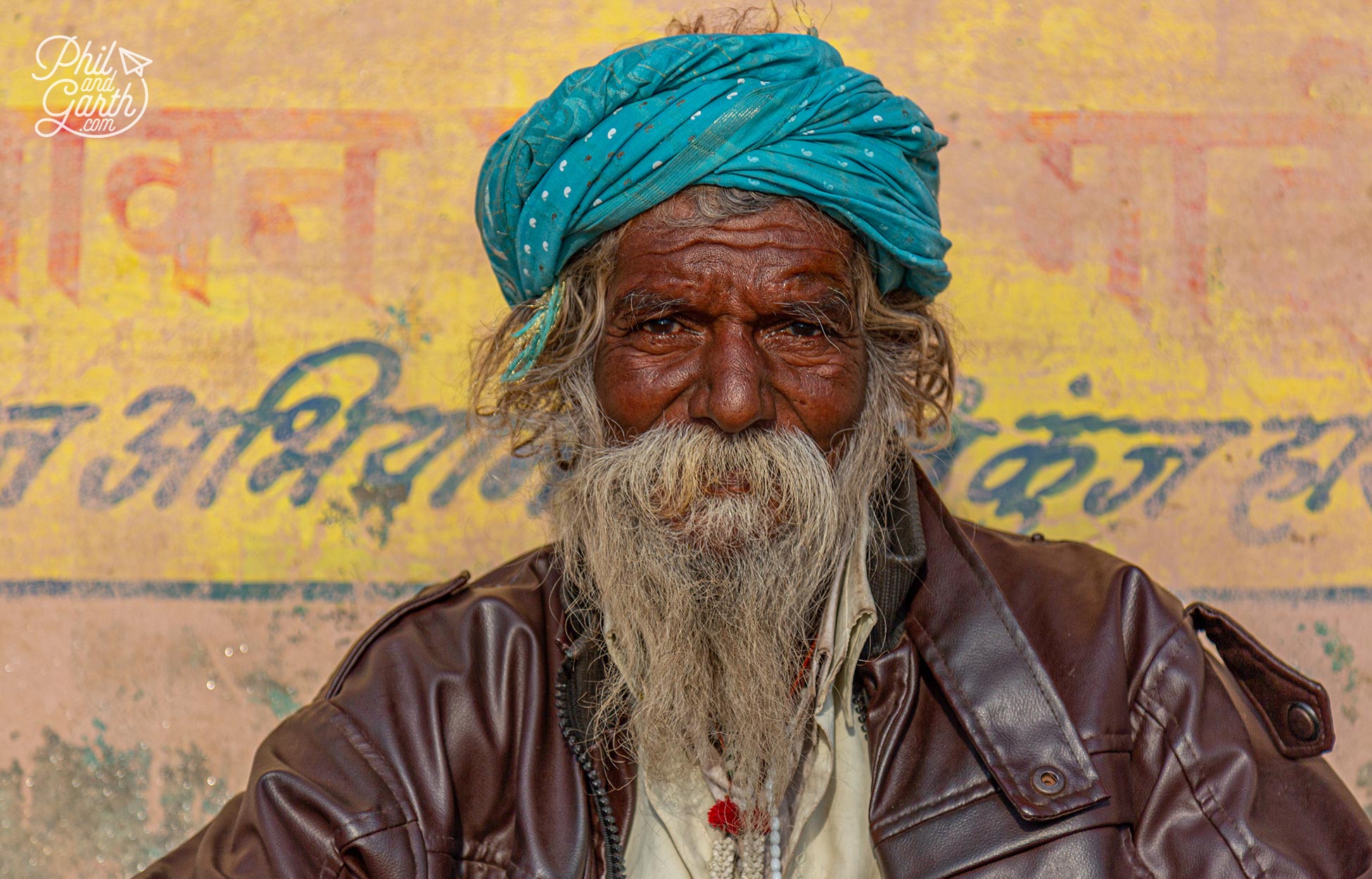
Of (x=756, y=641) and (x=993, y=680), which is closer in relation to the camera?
(x=993, y=680)

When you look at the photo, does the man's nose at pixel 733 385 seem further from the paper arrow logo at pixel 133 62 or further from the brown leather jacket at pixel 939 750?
the paper arrow logo at pixel 133 62

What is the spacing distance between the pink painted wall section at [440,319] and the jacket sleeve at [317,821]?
1.08m

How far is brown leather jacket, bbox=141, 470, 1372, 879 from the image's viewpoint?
186 centimetres

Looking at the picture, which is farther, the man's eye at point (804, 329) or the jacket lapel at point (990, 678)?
the man's eye at point (804, 329)

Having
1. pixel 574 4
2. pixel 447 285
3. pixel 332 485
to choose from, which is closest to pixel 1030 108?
pixel 574 4

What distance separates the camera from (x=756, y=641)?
6.97 ft

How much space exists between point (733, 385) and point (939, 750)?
0.70 meters

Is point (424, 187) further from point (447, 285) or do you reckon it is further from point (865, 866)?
point (865, 866)

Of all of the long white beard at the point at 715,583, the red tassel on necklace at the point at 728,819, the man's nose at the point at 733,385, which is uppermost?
the man's nose at the point at 733,385

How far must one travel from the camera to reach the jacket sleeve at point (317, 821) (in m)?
1.85

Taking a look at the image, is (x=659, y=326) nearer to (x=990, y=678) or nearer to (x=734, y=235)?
(x=734, y=235)

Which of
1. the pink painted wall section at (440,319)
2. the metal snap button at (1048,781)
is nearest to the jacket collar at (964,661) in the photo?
the metal snap button at (1048,781)
